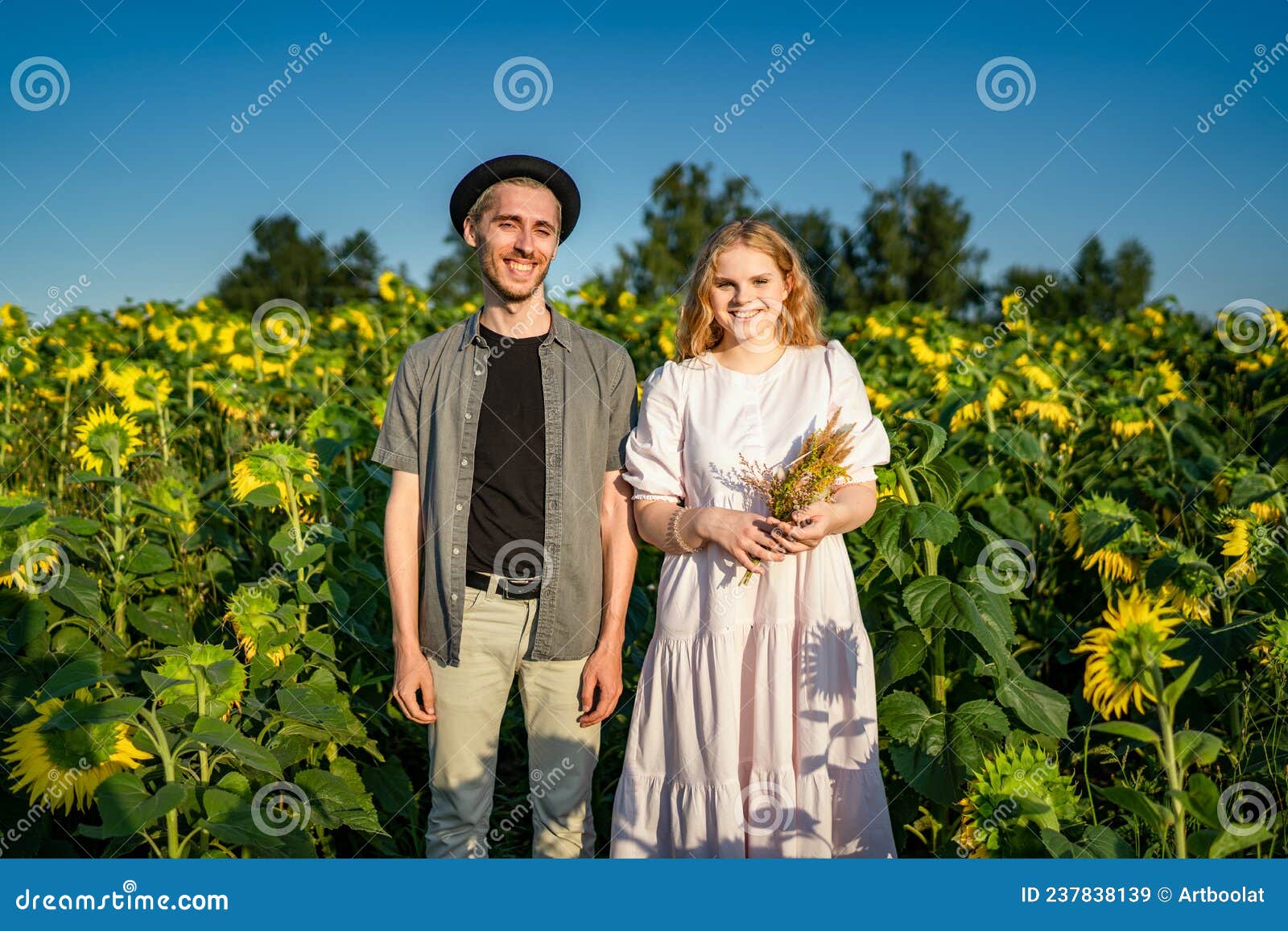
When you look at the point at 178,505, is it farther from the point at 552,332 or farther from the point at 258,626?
the point at 552,332

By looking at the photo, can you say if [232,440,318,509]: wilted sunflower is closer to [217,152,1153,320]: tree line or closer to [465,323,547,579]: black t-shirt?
[465,323,547,579]: black t-shirt

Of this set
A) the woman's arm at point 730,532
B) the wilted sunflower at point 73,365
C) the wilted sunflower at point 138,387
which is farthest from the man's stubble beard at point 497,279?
the wilted sunflower at point 73,365

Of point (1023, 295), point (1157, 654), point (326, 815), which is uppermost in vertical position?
point (1023, 295)

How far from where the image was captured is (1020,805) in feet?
4.91

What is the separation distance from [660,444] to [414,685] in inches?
27.9

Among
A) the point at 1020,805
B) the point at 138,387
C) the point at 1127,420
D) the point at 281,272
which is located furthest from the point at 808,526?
the point at 281,272

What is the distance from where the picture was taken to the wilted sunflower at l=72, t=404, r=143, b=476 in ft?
9.64

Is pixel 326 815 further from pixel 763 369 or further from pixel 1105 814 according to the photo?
pixel 1105 814

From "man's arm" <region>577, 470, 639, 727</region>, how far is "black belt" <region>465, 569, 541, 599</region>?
6.3 inches

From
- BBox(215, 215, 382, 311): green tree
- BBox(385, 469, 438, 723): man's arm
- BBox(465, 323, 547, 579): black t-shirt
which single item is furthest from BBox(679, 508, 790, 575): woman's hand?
BBox(215, 215, 382, 311): green tree

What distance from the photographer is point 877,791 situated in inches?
76.8

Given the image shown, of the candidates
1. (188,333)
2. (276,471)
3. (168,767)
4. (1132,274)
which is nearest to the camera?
(168,767)

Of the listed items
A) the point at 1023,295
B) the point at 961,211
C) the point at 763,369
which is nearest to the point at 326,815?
the point at 763,369

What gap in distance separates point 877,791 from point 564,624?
0.70 meters
